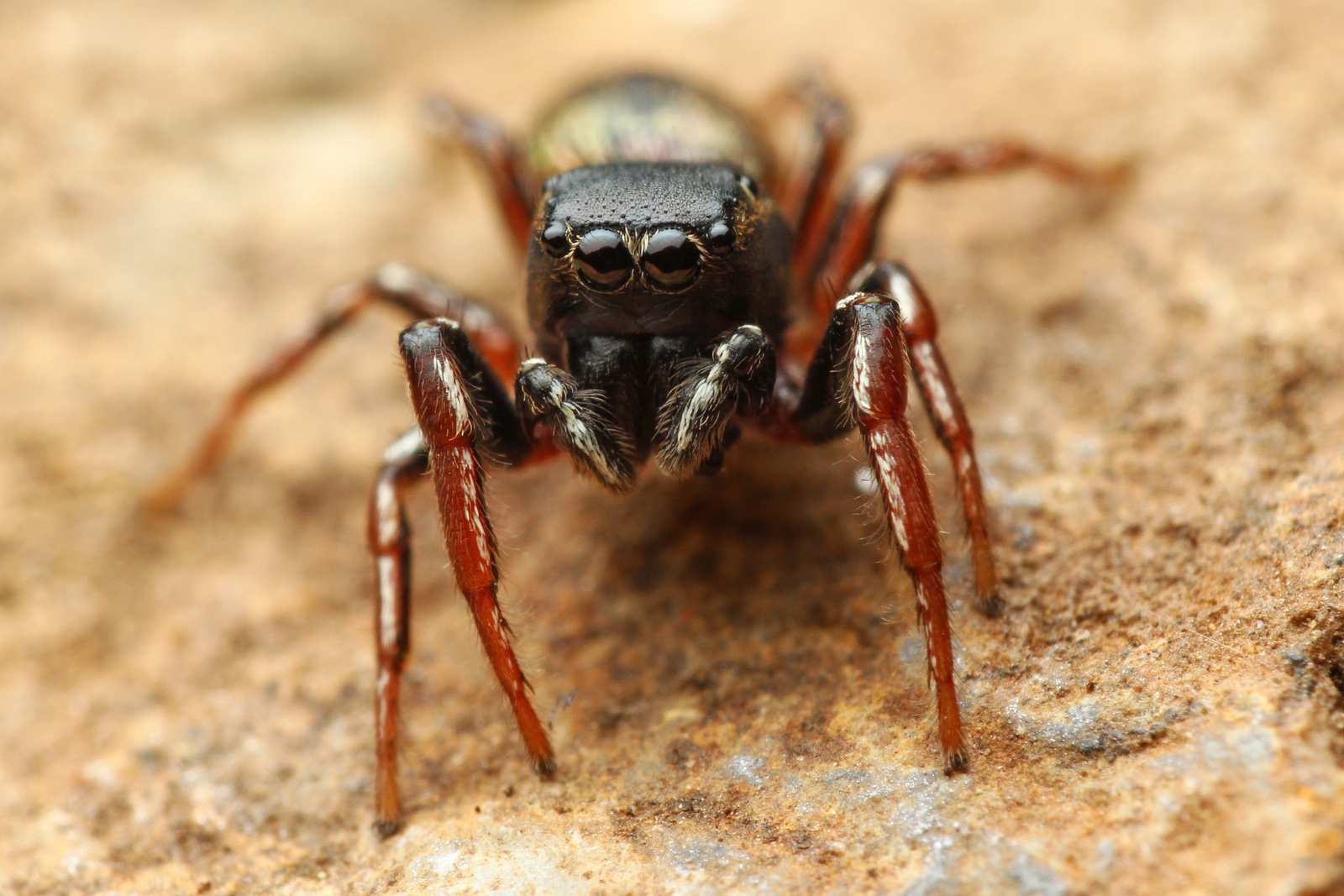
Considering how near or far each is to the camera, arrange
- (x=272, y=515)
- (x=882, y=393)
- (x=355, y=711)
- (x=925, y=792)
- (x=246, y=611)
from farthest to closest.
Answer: (x=272, y=515) → (x=246, y=611) → (x=355, y=711) → (x=882, y=393) → (x=925, y=792)

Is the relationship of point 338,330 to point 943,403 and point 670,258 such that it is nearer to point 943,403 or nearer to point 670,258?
point 670,258

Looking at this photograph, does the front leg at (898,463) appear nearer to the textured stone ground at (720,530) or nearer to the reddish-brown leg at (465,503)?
the textured stone ground at (720,530)

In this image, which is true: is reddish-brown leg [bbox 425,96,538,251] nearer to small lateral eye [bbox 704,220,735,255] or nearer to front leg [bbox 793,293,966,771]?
small lateral eye [bbox 704,220,735,255]

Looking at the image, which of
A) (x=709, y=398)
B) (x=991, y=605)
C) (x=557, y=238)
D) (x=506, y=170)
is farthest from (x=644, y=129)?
(x=991, y=605)

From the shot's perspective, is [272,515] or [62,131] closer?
[272,515]

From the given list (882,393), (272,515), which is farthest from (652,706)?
(272,515)

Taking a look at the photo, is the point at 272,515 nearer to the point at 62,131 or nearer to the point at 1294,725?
the point at 62,131
